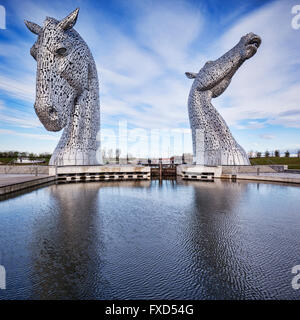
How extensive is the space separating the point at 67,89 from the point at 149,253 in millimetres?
11904

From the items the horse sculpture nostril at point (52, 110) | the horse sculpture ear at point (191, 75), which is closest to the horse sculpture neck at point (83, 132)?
the horse sculpture nostril at point (52, 110)

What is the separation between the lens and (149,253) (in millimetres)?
3188

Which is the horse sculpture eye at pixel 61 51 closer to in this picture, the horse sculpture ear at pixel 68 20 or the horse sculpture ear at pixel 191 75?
the horse sculpture ear at pixel 68 20

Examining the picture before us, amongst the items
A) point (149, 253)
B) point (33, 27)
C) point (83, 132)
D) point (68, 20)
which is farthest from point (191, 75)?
point (149, 253)

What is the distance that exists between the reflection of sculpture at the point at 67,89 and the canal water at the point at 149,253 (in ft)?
22.8

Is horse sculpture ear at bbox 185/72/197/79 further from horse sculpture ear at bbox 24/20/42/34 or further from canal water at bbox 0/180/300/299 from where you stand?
canal water at bbox 0/180/300/299

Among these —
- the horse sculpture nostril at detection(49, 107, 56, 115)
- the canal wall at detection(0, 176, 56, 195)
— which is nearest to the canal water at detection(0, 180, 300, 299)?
the canal wall at detection(0, 176, 56, 195)

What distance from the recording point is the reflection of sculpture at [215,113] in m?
15.4

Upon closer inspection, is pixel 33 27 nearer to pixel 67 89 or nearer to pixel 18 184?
pixel 67 89

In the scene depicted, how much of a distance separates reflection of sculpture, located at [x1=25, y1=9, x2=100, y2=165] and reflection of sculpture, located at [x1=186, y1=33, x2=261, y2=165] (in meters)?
8.67

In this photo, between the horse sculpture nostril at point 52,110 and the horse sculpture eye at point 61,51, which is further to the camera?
the horse sculpture eye at point 61,51

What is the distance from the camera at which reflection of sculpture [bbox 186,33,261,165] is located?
1537 centimetres

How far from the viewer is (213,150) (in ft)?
54.5
